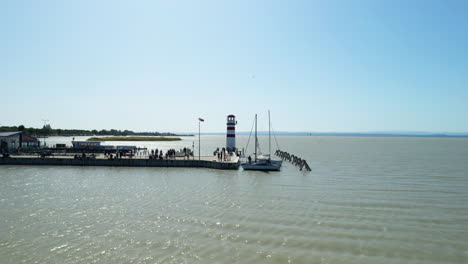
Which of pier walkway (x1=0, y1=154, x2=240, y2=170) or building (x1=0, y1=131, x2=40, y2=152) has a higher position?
building (x1=0, y1=131, x2=40, y2=152)

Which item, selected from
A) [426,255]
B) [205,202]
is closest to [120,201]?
[205,202]

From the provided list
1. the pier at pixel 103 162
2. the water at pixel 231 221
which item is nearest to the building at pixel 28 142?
the pier at pixel 103 162

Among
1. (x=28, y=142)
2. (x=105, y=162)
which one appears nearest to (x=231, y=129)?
(x=105, y=162)

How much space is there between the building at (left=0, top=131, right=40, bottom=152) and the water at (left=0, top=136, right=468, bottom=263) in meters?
22.6

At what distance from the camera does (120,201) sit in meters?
21.6

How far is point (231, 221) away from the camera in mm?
17219

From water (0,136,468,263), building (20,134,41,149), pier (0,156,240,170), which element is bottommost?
water (0,136,468,263)

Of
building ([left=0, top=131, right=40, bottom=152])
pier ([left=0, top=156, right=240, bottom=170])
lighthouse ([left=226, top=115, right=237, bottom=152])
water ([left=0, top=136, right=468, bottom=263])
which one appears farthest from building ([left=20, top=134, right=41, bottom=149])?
lighthouse ([left=226, top=115, right=237, bottom=152])

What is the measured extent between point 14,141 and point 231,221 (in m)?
50.8

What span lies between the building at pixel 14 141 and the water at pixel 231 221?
22.6m

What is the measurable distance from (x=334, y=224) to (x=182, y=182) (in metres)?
16.9

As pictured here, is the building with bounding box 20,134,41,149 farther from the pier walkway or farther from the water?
the water

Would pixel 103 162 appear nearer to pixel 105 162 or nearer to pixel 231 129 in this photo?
pixel 105 162

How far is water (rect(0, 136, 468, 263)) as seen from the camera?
12953 mm
